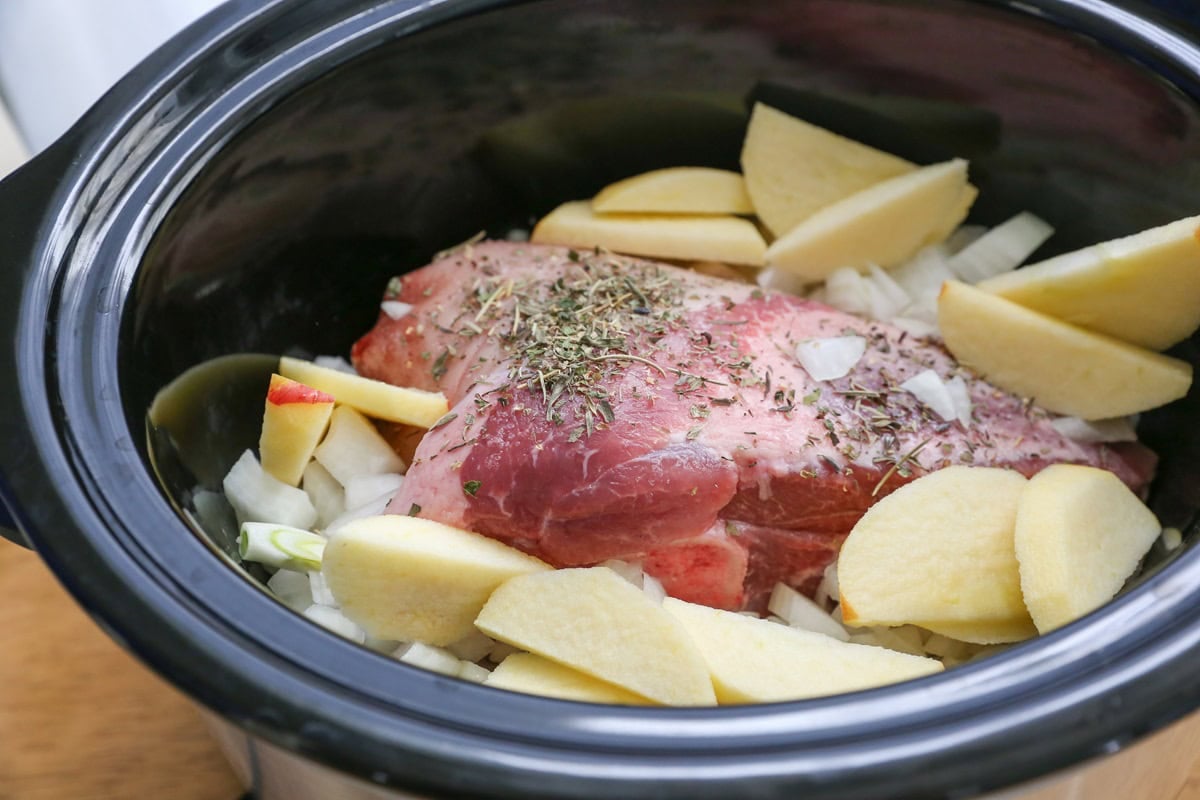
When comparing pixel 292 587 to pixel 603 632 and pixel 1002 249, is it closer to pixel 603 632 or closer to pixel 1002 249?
pixel 603 632

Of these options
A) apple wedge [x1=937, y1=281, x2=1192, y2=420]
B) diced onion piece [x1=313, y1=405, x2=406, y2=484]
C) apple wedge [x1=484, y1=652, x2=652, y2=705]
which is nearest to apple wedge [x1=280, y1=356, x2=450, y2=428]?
diced onion piece [x1=313, y1=405, x2=406, y2=484]

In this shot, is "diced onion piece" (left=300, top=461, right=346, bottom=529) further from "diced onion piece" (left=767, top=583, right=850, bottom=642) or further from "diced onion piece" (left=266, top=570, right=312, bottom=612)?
"diced onion piece" (left=767, top=583, right=850, bottom=642)

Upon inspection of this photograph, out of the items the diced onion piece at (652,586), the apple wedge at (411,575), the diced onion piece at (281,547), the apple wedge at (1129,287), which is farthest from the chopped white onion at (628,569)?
the apple wedge at (1129,287)

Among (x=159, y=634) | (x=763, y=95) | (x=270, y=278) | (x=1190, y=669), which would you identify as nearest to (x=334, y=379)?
(x=270, y=278)

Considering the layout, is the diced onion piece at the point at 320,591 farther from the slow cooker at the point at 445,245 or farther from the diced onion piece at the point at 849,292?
the diced onion piece at the point at 849,292

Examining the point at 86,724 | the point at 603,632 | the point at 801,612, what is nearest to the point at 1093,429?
the point at 801,612

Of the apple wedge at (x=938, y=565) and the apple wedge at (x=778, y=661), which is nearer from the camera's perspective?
the apple wedge at (x=778, y=661)
